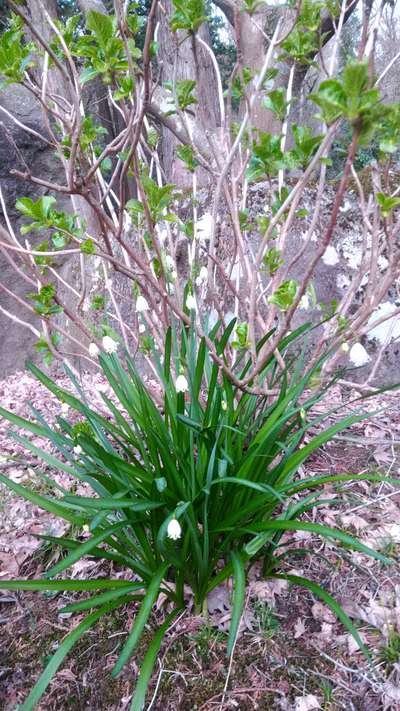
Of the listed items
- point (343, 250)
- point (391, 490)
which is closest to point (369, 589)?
point (391, 490)

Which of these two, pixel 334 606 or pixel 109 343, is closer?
pixel 334 606

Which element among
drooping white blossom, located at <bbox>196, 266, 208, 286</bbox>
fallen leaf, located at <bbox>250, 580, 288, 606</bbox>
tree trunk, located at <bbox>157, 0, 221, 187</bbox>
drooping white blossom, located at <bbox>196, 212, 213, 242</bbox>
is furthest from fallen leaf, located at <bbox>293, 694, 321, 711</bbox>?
tree trunk, located at <bbox>157, 0, 221, 187</bbox>

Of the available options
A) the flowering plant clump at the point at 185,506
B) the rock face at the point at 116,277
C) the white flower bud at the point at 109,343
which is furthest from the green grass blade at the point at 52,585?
the rock face at the point at 116,277

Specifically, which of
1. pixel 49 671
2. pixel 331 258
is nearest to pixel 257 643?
pixel 49 671

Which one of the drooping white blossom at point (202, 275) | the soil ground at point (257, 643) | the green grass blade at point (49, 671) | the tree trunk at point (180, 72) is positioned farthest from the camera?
the tree trunk at point (180, 72)

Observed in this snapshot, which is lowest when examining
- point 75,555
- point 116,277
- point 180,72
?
point 75,555

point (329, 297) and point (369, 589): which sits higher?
point (329, 297)

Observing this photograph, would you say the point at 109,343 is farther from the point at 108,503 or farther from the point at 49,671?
the point at 49,671

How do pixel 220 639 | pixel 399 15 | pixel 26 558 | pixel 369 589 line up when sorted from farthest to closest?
pixel 399 15, pixel 26 558, pixel 369 589, pixel 220 639

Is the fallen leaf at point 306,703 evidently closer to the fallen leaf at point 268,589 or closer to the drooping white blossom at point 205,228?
the fallen leaf at point 268,589

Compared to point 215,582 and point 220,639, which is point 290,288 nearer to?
point 215,582

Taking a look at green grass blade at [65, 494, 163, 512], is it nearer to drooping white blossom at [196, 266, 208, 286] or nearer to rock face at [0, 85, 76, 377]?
drooping white blossom at [196, 266, 208, 286]
